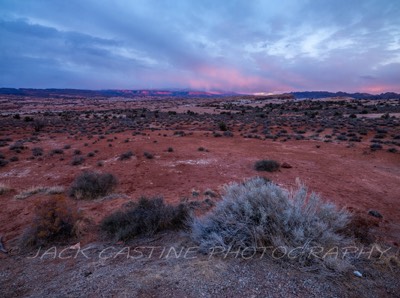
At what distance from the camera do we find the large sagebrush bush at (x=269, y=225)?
3679mm

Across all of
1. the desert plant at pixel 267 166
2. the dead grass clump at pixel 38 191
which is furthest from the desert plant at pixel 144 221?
the desert plant at pixel 267 166

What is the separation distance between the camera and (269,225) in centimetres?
390

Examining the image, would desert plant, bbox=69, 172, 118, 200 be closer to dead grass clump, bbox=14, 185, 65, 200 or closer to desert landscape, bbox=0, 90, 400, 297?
desert landscape, bbox=0, 90, 400, 297

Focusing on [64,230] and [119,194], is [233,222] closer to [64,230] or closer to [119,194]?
[64,230]

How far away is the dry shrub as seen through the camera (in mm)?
4559

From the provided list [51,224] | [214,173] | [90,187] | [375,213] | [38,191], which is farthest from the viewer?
[214,173]

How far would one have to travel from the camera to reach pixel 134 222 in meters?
4.81

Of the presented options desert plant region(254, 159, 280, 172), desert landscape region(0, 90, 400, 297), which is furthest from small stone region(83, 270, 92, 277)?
desert plant region(254, 159, 280, 172)

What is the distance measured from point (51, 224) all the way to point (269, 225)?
4392 millimetres

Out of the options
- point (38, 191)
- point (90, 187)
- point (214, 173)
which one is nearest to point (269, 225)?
point (90, 187)

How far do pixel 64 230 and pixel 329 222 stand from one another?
5456 mm

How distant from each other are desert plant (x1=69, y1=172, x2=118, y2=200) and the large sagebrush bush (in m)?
4.74

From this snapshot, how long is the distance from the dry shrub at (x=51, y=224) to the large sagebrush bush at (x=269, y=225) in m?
2.82

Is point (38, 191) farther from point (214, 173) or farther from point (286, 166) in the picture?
point (286, 166)
